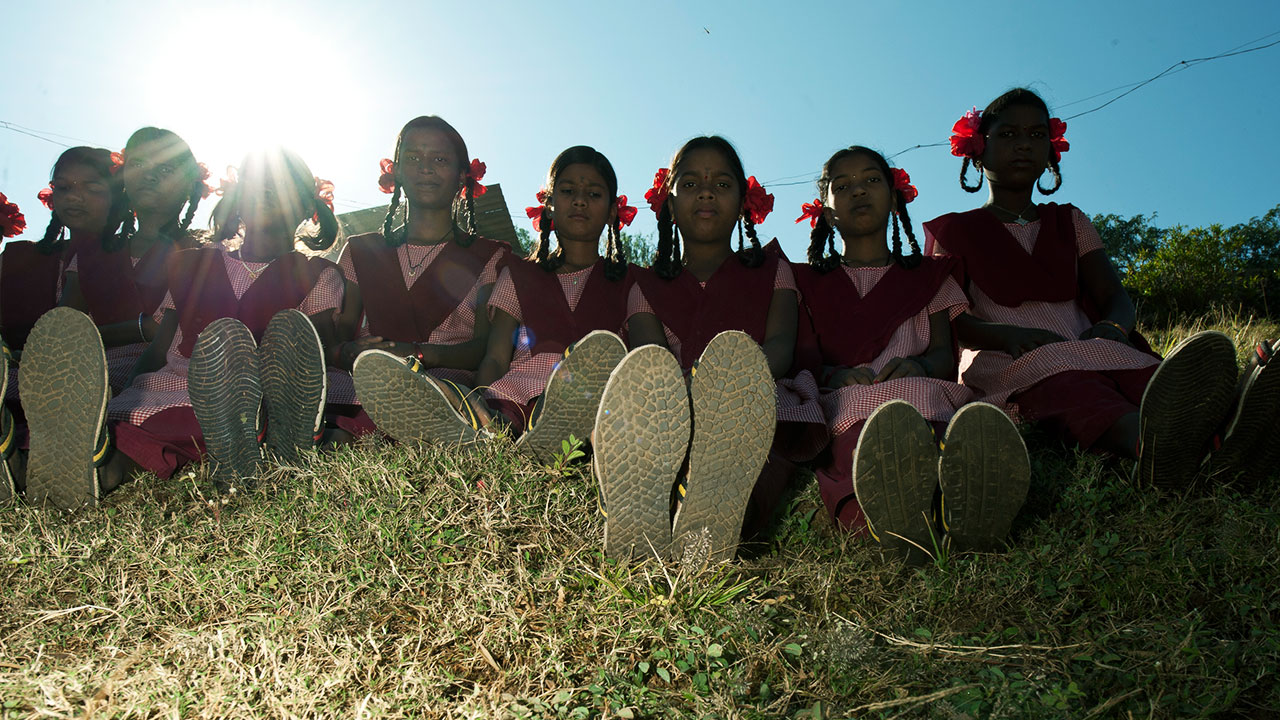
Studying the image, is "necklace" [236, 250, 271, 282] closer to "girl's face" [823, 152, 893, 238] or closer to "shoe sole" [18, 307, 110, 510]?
"shoe sole" [18, 307, 110, 510]

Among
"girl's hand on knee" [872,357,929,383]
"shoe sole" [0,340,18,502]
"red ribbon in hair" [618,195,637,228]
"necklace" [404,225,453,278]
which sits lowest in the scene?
"shoe sole" [0,340,18,502]

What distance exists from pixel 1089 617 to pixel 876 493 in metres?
0.50

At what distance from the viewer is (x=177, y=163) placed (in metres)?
3.51

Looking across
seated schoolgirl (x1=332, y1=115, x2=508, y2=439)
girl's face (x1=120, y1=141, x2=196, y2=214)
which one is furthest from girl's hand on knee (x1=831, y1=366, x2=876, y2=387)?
girl's face (x1=120, y1=141, x2=196, y2=214)

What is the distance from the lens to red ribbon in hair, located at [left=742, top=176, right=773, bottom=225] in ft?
10.6

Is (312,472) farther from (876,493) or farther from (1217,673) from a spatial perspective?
(1217,673)

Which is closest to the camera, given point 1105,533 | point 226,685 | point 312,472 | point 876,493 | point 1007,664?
point 226,685

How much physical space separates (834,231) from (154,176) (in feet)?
9.52

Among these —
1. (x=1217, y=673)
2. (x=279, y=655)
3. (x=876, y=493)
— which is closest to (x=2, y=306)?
(x=279, y=655)

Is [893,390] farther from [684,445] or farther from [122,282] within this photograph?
[122,282]

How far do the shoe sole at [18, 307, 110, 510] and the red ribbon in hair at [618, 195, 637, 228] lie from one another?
1.87m

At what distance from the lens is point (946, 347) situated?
2836 millimetres

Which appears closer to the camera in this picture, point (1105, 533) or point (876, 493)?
point (876, 493)

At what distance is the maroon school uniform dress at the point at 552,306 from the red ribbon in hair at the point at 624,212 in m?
0.25
